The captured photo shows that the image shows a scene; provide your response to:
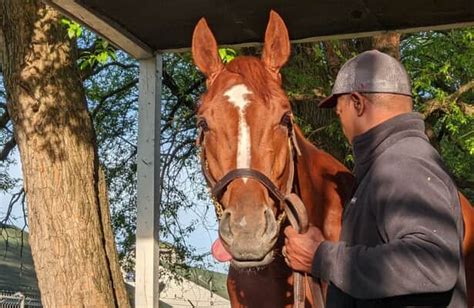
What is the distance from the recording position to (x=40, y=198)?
247 inches

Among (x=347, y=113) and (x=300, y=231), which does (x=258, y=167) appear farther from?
(x=347, y=113)

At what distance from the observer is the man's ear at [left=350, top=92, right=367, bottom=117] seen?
2295mm

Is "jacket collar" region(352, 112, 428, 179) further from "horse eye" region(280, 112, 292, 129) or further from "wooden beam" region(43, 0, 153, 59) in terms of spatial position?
"wooden beam" region(43, 0, 153, 59)

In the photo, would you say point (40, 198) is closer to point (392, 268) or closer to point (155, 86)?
point (155, 86)

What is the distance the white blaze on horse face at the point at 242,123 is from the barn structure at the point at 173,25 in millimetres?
1454

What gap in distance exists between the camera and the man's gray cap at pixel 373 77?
7.47 feet

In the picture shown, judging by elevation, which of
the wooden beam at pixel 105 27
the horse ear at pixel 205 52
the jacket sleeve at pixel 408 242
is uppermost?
the wooden beam at pixel 105 27

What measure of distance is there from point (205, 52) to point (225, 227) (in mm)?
1143

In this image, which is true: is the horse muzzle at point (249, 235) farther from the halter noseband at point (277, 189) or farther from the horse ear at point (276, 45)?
the horse ear at point (276, 45)

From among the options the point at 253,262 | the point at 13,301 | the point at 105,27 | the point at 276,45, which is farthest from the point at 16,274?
the point at 253,262

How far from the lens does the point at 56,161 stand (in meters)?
6.32

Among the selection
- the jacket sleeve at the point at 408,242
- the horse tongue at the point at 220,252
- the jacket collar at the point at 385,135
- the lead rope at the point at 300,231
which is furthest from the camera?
the horse tongue at the point at 220,252

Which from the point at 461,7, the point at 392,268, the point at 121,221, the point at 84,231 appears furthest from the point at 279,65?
the point at 121,221

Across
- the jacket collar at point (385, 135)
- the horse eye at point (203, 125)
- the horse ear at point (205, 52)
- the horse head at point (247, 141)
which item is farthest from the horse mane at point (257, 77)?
the jacket collar at point (385, 135)
